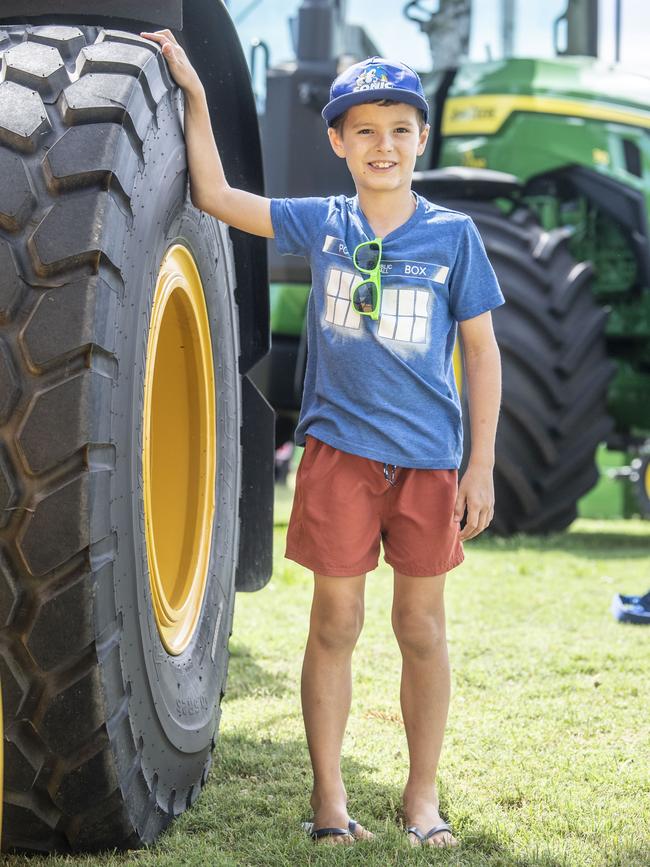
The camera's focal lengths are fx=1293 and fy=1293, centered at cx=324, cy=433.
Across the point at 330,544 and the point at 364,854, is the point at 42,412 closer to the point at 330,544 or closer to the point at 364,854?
the point at 330,544

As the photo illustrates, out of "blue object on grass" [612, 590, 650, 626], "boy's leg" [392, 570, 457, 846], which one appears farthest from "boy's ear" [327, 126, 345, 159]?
"blue object on grass" [612, 590, 650, 626]

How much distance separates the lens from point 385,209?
2.02m

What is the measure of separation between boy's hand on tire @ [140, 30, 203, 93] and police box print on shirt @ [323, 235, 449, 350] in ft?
1.12

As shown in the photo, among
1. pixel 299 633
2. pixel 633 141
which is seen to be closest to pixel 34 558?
pixel 299 633

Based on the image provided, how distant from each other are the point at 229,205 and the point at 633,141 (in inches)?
173

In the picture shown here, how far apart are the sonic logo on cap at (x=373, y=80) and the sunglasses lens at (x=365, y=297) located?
0.99 feet

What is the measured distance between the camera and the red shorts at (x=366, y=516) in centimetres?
197

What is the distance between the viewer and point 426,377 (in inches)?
78.4

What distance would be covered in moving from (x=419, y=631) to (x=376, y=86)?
0.84 m

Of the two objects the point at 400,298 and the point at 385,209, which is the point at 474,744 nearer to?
the point at 400,298

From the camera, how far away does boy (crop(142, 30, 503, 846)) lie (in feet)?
6.46

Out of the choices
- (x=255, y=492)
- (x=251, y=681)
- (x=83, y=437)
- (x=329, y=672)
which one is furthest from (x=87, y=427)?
(x=251, y=681)

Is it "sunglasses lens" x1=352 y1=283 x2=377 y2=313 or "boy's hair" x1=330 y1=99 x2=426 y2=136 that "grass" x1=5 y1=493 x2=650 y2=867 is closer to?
"sunglasses lens" x1=352 y1=283 x2=377 y2=313

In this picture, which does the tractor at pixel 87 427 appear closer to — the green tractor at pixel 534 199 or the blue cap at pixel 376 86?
the blue cap at pixel 376 86
